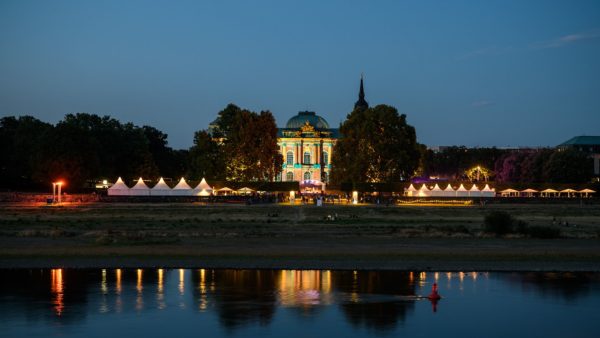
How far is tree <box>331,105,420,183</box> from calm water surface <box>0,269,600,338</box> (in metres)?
101

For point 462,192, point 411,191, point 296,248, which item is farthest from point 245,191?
point 296,248

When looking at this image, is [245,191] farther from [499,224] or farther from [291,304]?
[291,304]

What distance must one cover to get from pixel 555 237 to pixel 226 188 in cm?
8388

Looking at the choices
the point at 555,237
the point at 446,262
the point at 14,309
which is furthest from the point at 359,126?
the point at 14,309

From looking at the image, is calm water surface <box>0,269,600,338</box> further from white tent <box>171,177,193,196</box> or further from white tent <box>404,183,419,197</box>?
white tent <box>404,183,419,197</box>

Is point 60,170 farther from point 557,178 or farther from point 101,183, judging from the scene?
point 557,178

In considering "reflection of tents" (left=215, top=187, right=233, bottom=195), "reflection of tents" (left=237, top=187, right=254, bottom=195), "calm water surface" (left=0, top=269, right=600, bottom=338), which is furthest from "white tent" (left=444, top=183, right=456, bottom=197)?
"calm water surface" (left=0, top=269, right=600, bottom=338)

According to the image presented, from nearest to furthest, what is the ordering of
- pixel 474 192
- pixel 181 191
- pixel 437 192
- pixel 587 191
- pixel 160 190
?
pixel 160 190 → pixel 181 191 → pixel 474 192 → pixel 437 192 → pixel 587 191

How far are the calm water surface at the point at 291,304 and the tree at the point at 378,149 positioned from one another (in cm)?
10067

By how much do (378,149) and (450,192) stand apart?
13158 millimetres

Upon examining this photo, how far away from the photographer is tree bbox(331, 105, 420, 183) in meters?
135

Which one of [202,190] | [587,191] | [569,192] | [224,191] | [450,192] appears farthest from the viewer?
[569,192]

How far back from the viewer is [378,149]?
135 metres

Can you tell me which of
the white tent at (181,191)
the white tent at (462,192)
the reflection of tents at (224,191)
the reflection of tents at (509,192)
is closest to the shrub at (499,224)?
the white tent at (181,191)
